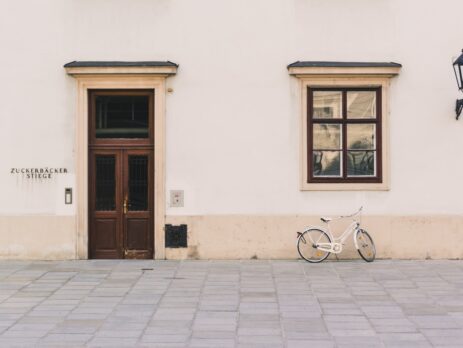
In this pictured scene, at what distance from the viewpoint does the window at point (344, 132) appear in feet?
41.3

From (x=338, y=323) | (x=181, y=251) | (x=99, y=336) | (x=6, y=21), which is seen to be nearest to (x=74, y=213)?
(x=181, y=251)

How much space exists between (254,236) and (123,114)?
3393 mm

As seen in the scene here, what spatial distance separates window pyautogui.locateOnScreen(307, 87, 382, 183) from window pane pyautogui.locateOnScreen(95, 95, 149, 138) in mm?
3226

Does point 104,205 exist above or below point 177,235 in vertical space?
above

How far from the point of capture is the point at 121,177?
500 inches

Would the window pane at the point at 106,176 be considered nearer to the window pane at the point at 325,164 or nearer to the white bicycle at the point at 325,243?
the white bicycle at the point at 325,243

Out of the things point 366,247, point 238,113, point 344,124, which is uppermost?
point 238,113

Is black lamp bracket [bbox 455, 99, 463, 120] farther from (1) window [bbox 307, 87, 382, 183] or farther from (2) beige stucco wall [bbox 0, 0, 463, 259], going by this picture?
(1) window [bbox 307, 87, 382, 183]

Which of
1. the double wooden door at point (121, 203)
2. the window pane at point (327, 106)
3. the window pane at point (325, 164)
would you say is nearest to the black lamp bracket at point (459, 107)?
the window pane at point (327, 106)

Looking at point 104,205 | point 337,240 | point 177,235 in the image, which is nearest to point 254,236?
point 177,235

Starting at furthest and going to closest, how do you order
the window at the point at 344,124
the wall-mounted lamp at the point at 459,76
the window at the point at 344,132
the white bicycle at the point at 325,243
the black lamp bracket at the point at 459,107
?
1. the window at the point at 344,132
2. the window at the point at 344,124
3. the black lamp bracket at the point at 459,107
4. the white bicycle at the point at 325,243
5. the wall-mounted lamp at the point at 459,76

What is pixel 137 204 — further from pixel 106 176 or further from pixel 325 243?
pixel 325 243

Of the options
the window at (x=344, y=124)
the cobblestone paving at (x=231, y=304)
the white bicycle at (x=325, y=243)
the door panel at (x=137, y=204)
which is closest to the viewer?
the cobblestone paving at (x=231, y=304)

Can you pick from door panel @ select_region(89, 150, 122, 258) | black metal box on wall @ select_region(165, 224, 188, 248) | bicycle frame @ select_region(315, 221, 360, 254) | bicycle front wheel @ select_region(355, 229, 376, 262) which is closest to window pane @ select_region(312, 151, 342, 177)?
bicycle frame @ select_region(315, 221, 360, 254)
